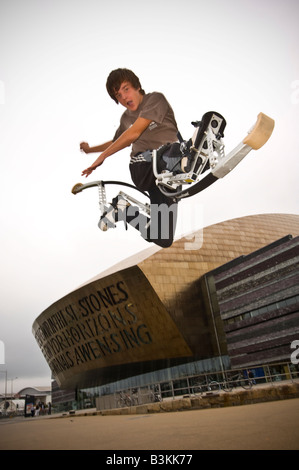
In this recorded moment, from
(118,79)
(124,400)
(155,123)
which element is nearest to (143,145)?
(155,123)

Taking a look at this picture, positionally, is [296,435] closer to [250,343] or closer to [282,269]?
[282,269]

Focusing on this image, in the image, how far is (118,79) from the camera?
17.8 feet

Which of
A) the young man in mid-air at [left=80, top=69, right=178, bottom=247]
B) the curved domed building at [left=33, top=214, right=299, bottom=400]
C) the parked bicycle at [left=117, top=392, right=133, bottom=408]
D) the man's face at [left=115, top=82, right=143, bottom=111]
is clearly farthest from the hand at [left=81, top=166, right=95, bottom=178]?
the curved domed building at [left=33, top=214, right=299, bottom=400]

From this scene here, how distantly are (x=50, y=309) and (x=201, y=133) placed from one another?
113ft

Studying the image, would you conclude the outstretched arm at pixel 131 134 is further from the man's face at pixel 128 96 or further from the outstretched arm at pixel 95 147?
→ the outstretched arm at pixel 95 147

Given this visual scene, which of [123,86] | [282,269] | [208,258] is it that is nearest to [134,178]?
[123,86]

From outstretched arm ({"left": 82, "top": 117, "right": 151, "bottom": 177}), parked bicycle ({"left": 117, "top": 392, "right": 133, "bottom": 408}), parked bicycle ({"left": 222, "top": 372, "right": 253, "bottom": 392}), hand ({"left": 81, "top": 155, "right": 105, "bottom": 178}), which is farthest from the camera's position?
parked bicycle ({"left": 117, "top": 392, "right": 133, "bottom": 408})

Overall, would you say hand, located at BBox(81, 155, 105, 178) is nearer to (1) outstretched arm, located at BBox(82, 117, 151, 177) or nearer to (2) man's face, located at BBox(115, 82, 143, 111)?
(1) outstretched arm, located at BBox(82, 117, 151, 177)

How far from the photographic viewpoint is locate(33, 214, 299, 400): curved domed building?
85.8 ft

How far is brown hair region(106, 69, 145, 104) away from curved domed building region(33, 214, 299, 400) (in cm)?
2133

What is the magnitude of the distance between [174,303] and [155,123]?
2535 centimetres

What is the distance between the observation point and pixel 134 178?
5.77 meters

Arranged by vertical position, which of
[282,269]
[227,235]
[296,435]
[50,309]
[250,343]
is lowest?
[296,435]

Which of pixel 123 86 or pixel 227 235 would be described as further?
pixel 227 235
